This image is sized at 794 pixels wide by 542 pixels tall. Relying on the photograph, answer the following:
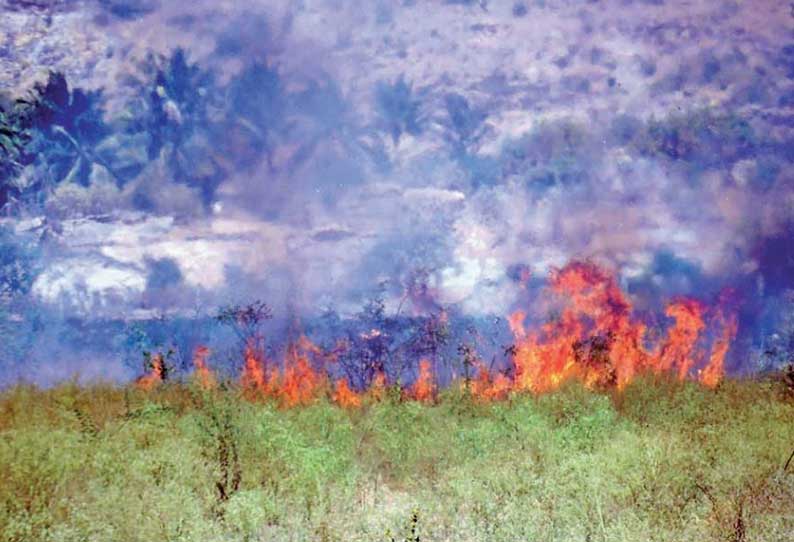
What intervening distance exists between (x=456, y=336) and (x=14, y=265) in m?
8.77

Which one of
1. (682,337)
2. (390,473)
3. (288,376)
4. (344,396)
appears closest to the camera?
(390,473)

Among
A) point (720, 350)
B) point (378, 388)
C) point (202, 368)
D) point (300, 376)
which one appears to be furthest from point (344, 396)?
point (720, 350)

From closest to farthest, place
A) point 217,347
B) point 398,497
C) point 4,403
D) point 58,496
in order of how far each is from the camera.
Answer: point 58,496, point 398,497, point 4,403, point 217,347

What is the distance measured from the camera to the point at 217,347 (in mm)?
14141

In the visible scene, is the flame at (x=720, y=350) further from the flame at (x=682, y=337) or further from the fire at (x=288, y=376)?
the fire at (x=288, y=376)

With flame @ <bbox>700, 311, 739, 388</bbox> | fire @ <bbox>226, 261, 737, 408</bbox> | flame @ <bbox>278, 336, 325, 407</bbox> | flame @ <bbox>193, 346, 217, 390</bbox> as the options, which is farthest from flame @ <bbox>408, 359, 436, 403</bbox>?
flame @ <bbox>700, 311, 739, 388</bbox>

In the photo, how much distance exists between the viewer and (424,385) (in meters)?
13.8

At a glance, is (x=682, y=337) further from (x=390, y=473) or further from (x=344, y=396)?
(x=390, y=473)

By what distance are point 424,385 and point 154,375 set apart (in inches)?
194

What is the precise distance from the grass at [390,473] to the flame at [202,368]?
2.52ft

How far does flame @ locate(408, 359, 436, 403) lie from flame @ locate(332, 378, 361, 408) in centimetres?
109

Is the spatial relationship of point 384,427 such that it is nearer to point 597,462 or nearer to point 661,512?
point 597,462

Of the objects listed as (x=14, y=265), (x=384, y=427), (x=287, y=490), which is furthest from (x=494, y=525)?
(x=14, y=265)

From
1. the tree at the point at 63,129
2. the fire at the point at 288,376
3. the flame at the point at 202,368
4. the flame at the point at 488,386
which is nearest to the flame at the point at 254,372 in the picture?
the fire at the point at 288,376
